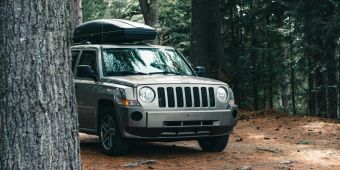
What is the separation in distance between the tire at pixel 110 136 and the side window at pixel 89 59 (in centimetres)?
108

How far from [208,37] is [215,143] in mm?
7139

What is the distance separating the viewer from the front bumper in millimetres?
9234

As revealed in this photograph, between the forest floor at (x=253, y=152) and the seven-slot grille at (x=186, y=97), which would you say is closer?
the forest floor at (x=253, y=152)

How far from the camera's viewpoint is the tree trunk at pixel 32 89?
4.74m

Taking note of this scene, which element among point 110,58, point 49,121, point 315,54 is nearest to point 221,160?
point 110,58

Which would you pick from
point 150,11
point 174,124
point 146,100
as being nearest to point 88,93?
point 146,100

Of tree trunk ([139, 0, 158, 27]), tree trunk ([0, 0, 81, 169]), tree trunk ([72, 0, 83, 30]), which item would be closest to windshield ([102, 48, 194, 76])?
tree trunk ([0, 0, 81, 169])

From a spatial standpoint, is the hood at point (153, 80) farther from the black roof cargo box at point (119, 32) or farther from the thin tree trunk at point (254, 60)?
the thin tree trunk at point (254, 60)

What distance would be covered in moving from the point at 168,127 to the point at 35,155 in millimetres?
4713

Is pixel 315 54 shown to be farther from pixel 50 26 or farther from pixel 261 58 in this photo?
pixel 50 26

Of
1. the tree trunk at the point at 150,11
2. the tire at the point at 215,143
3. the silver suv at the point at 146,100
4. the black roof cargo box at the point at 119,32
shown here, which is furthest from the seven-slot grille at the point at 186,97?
the tree trunk at the point at 150,11

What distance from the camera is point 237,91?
68.0ft

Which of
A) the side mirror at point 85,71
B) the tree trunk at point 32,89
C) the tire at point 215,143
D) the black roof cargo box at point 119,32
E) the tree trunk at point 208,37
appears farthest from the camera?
the tree trunk at point 208,37

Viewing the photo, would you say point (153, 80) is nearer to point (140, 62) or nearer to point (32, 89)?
point (140, 62)
